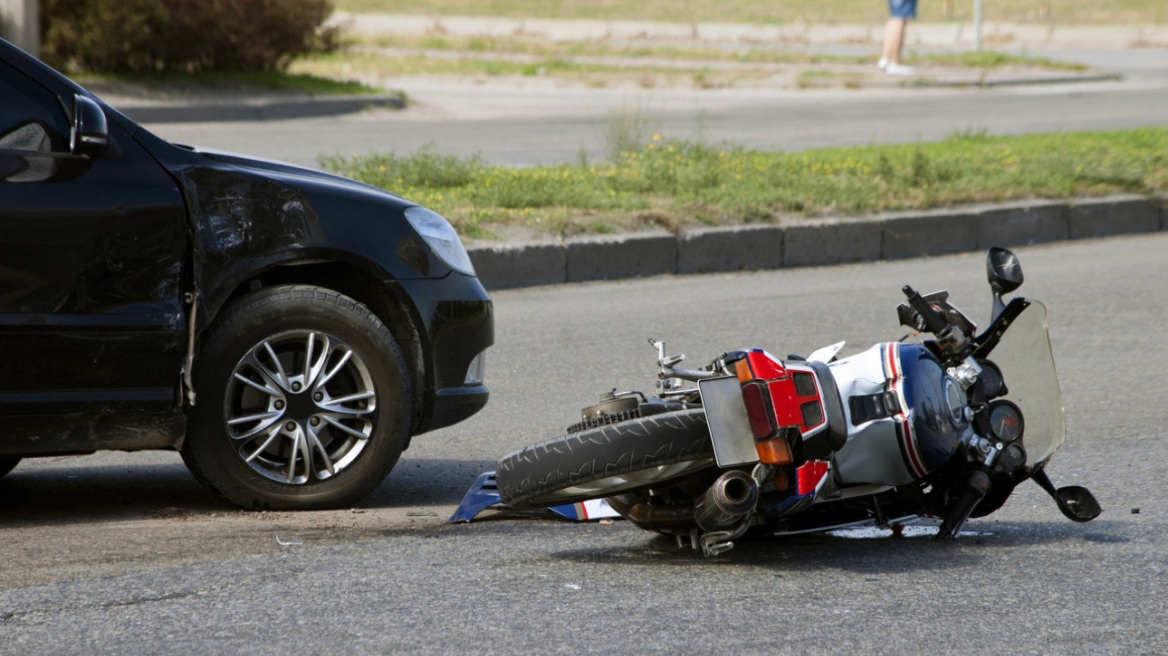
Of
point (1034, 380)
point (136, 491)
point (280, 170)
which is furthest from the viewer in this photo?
point (136, 491)

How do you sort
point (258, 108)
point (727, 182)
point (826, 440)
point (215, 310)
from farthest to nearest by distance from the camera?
1. point (258, 108)
2. point (727, 182)
3. point (215, 310)
4. point (826, 440)

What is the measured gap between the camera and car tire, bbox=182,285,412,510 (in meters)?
4.39

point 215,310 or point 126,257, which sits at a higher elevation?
point 126,257

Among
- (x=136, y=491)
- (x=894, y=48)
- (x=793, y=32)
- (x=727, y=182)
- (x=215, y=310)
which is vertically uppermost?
(x=793, y=32)

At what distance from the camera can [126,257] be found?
425 centimetres

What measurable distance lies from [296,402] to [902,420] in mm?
1862

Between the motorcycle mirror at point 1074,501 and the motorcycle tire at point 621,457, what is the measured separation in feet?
3.81

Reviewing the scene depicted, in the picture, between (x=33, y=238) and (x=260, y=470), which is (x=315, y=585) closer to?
(x=260, y=470)

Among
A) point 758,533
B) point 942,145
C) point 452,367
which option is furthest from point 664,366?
point 942,145

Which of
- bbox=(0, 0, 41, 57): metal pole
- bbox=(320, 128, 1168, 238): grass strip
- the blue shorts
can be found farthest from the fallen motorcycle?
the blue shorts

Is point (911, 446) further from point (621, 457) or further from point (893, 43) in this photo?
point (893, 43)

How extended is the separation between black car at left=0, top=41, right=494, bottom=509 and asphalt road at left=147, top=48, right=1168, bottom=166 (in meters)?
7.37

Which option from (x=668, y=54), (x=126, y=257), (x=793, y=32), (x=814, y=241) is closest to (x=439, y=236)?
(x=126, y=257)

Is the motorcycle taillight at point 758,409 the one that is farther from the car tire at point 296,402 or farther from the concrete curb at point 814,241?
the concrete curb at point 814,241
